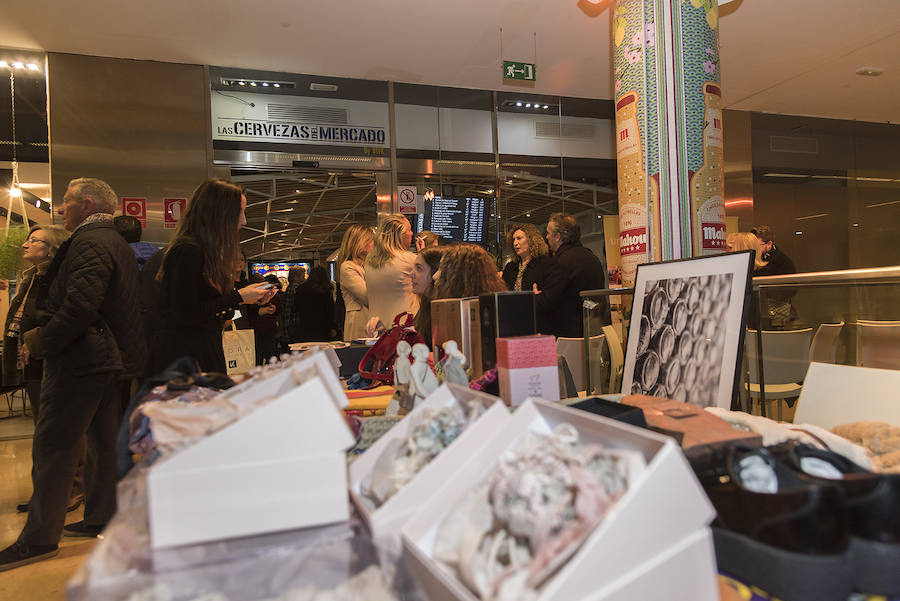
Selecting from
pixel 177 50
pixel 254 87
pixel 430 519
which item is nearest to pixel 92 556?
pixel 430 519

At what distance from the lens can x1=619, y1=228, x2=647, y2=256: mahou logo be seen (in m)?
2.53

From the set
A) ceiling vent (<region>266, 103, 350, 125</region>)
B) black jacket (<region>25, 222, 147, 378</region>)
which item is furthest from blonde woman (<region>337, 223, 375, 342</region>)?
ceiling vent (<region>266, 103, 350, 125</region>)

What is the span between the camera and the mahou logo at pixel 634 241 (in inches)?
99.4

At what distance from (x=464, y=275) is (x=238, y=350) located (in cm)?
114

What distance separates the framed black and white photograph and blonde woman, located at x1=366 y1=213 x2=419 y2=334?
2.17 metres

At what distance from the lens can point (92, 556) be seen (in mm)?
637

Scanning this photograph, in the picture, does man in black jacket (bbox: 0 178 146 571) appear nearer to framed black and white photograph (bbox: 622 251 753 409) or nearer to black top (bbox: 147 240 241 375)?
black top (bbox: 147 240 241 375)

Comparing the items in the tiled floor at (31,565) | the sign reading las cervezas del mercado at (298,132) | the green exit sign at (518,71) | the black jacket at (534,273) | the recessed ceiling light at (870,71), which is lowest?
the tiled floor at (31,565)

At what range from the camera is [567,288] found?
3.79m

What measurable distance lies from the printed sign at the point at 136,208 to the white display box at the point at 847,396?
19.3 feet

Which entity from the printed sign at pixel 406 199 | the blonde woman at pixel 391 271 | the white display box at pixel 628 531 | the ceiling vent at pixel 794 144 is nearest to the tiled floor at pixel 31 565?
the white display box at pixel 628 531

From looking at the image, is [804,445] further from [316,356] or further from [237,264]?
[237,264]

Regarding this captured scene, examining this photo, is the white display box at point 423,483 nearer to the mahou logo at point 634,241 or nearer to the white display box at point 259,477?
the white display box at point 259,477

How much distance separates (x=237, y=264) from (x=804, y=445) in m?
2.24
